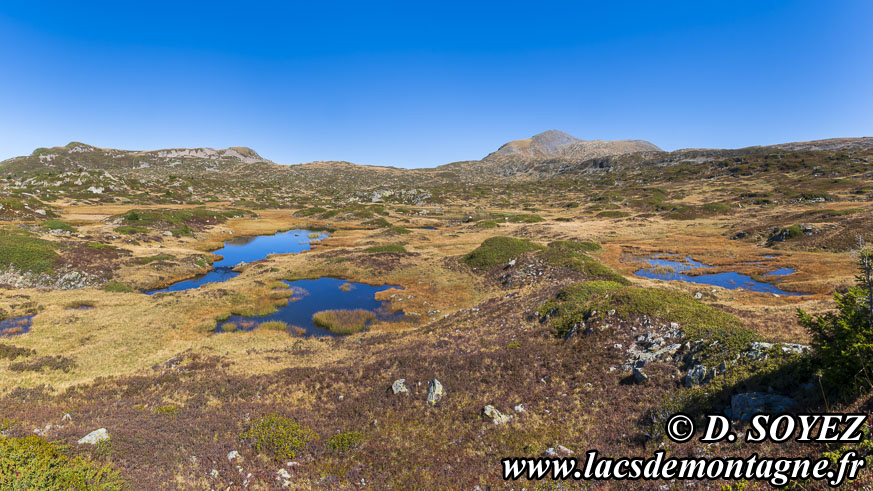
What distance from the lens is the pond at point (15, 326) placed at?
26.4 m

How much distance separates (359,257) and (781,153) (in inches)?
9718

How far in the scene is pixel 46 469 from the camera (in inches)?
338

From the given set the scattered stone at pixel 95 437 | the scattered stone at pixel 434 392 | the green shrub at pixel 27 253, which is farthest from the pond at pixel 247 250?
the scattered stone at pixel 434 392

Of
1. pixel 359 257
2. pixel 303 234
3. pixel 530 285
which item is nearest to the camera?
pixel 530 285

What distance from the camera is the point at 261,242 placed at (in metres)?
79.2

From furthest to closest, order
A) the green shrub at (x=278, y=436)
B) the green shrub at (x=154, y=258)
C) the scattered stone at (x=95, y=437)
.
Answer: the green shrub at (x=154, y=258)
the green shrub at (x=278, y=436)
the scattered stone at (x=95, y=437)

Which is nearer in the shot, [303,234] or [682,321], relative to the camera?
[682,321]

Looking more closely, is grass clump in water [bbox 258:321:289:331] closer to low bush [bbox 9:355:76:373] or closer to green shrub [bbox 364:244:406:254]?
low bush [bbox 9:355:76:373]

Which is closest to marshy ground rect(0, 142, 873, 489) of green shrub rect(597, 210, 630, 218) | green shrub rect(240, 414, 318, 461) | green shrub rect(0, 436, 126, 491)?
green shrub rect(240, 414, 318, 461)

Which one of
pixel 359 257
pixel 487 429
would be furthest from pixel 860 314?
pixel 359 257

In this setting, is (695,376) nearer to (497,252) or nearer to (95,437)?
(95,437)

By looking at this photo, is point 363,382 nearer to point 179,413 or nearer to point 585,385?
point 179,413

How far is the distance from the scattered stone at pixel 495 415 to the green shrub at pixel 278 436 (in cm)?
691

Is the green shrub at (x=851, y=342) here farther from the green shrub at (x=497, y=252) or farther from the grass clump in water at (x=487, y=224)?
the grass clump in water at (x=487, y=224)
